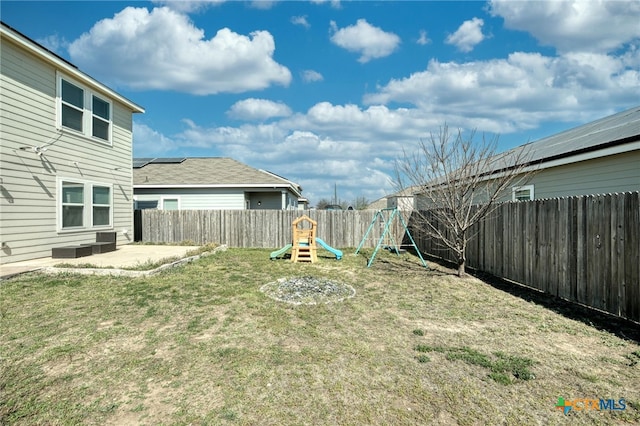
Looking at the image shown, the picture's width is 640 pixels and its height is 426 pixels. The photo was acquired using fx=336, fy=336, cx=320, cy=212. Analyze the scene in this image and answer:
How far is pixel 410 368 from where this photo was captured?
3.14m

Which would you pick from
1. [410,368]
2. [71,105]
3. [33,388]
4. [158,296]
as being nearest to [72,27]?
[71,105]

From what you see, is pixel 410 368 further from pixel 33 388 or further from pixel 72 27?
pixel 72 27

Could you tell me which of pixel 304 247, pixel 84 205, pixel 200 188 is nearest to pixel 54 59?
pixel 84 205

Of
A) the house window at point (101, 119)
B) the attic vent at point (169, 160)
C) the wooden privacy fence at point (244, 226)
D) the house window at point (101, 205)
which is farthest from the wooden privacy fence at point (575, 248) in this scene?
the attic vent at point (169, 160)

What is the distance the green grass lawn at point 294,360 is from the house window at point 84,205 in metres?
3.69

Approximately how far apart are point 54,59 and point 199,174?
815 centimetres

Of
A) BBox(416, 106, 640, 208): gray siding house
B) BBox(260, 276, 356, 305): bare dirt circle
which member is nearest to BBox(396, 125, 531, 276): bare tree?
BBox(416, 106, 640, 208): gray siding house

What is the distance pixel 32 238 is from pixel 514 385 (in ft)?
32.6

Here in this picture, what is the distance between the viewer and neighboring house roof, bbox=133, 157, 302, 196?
50.1ft

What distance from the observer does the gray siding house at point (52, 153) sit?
24.3 feet

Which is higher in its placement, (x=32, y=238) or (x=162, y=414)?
(x=32, y=238)

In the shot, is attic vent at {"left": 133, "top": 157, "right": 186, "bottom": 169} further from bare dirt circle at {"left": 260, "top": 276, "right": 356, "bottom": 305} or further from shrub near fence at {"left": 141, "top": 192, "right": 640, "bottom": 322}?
shrub near fence at {"left": 141, "top": 192, "right": 640, "bottom": 322}

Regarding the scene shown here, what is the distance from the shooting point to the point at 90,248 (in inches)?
354

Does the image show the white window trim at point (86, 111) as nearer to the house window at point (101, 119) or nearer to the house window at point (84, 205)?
the house window at point (101, 119)
